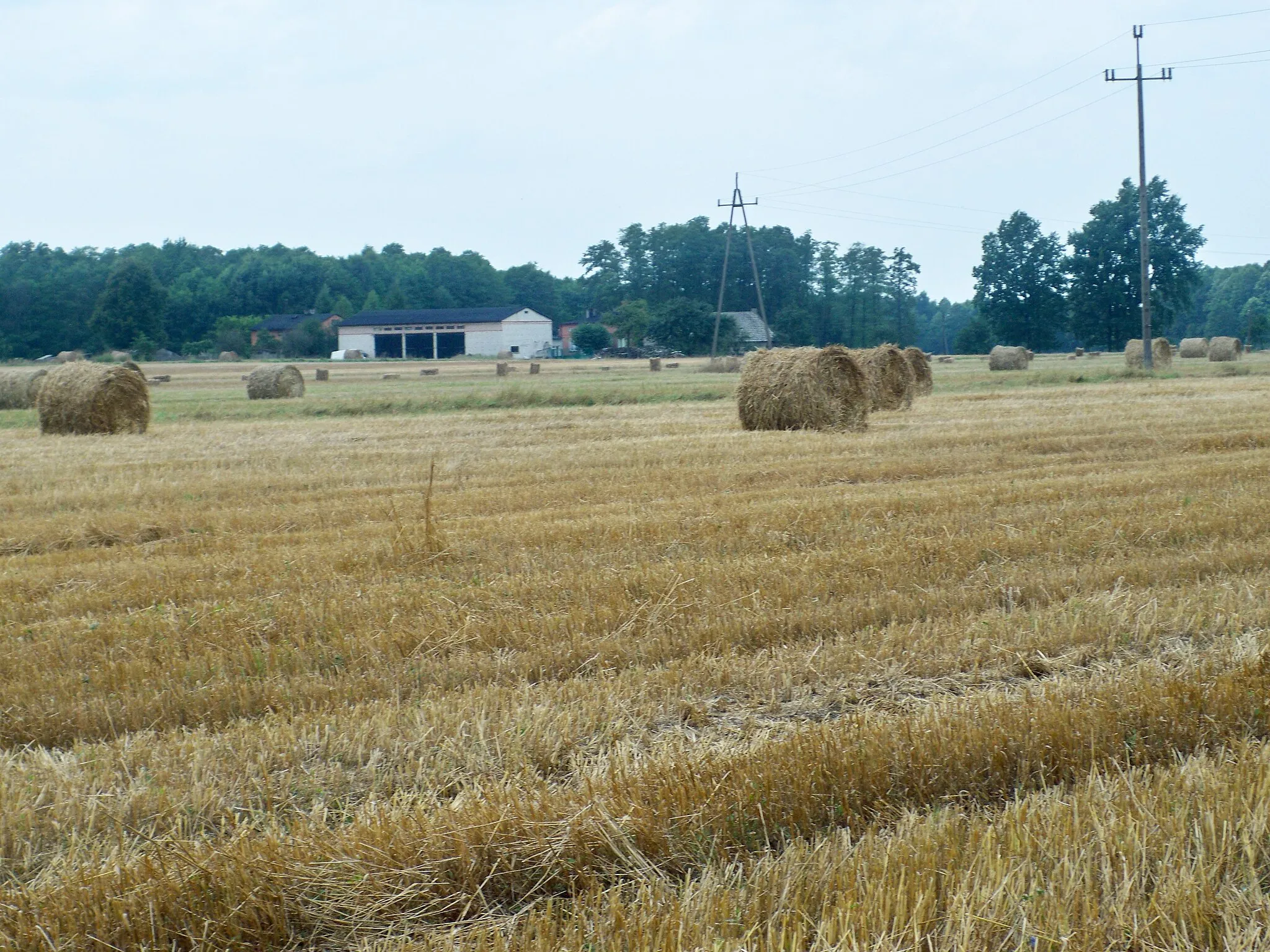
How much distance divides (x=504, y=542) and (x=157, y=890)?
5.08 m

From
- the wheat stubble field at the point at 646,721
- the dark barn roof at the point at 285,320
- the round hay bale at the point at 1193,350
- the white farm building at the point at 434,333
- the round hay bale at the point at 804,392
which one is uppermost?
the dark barn roof at the point at 285,320

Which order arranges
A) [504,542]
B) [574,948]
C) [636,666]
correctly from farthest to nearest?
1. [504,542]
2. [636,666]
3. [574,948]

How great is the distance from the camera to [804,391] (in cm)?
1869

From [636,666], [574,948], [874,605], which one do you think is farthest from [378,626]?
[574,948]

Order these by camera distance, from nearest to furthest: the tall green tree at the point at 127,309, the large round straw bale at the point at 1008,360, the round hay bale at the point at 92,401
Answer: the round hay bale at the point at 92,401
the large round straw bale at the point at 1008,360
the tall green tree at the point at 127,309

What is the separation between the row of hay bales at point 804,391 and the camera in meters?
18.6

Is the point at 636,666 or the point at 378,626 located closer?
the point at 636,666

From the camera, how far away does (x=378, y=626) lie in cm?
570

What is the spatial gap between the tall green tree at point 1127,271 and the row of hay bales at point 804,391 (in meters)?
81.5

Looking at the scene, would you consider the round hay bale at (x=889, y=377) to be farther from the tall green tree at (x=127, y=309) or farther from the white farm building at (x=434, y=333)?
the tall green tree at (x=127, y=309)

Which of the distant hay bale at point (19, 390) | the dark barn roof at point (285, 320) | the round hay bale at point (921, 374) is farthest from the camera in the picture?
the dark barn roof at point (285, 320)

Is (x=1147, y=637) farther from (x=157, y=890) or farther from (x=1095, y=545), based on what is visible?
(x=157, y=890)

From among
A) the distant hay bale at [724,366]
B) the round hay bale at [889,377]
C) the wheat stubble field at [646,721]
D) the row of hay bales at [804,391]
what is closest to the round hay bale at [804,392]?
the row of hay bales at [804,391]

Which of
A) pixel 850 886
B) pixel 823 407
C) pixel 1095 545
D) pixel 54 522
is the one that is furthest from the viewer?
pixel 823 407
